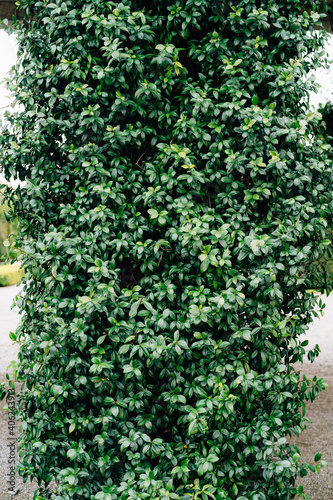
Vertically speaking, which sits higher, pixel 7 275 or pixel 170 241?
pixel 7 275

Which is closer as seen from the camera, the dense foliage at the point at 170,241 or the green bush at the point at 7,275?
the dense foliage at the point at 170,241

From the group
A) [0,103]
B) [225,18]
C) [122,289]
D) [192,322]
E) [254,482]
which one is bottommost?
[254,482]

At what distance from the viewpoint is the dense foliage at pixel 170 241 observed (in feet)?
7.40

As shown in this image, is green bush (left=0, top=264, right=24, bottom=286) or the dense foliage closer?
the dense foliage

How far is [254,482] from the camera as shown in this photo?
8.02ft

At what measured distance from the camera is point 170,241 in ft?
7.80

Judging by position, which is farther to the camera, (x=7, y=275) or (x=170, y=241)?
(x=7, y=275)

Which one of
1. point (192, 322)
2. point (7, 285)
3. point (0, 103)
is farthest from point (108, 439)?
point (7, 285)

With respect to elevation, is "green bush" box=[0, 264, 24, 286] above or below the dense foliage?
above

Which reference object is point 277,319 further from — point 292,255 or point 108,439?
point 108,439

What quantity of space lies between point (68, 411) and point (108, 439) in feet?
0.92

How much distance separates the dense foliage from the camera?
2.26m

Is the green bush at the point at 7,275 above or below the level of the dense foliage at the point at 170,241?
above

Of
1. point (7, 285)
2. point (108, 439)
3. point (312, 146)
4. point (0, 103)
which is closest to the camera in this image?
point (108, 439)
